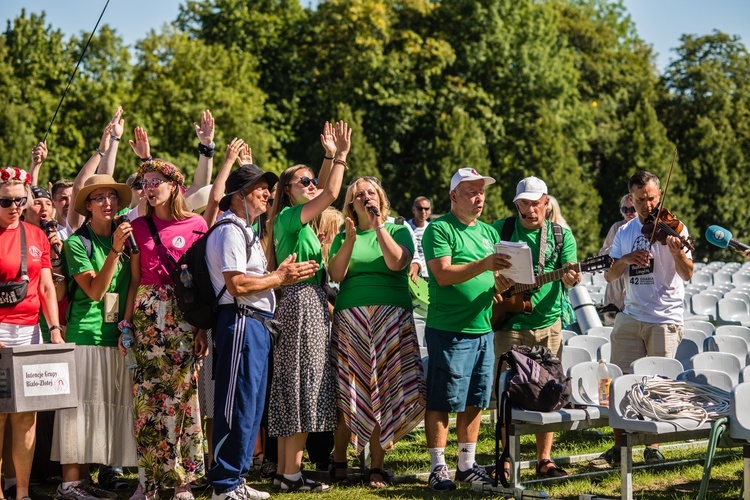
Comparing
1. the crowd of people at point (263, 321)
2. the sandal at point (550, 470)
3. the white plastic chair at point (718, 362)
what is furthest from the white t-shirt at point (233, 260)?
the white plastic chair at point (718, 362)

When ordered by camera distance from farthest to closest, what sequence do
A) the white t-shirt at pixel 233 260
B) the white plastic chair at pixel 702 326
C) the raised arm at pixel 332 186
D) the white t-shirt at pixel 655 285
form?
the white plastic chair at pixel 702 326, the white t-shirt at pixel 655 285, the raised arm at pixel 332 186, the white t-shirt at pixel 233 260

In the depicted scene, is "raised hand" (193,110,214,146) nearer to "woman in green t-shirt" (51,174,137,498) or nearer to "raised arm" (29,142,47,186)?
"raised arm" (29,142,47,186)

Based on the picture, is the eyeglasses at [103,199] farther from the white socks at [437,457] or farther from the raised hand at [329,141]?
the white socks at [437,457]

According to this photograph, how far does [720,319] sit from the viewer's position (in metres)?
12.7

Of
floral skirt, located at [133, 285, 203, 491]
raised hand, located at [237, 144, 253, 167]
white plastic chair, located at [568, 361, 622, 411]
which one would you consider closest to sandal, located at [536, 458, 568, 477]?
white plastic chair, located at [568, 361, 622, 411]

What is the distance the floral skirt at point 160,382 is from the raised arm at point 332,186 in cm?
97

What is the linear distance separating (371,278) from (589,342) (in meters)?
2.92

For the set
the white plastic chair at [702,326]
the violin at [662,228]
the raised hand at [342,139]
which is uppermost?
the raised hand at [342,139]

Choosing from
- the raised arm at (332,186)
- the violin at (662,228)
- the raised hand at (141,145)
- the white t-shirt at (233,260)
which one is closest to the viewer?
the white t-shirt at (233,260)

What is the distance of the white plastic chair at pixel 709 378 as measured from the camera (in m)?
6.61

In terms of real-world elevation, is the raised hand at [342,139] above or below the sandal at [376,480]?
above

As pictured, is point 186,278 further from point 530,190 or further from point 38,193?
point 530,190

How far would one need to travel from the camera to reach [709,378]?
6676mm

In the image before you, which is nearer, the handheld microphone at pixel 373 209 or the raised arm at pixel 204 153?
the handheld microphone at pixel 373 209
